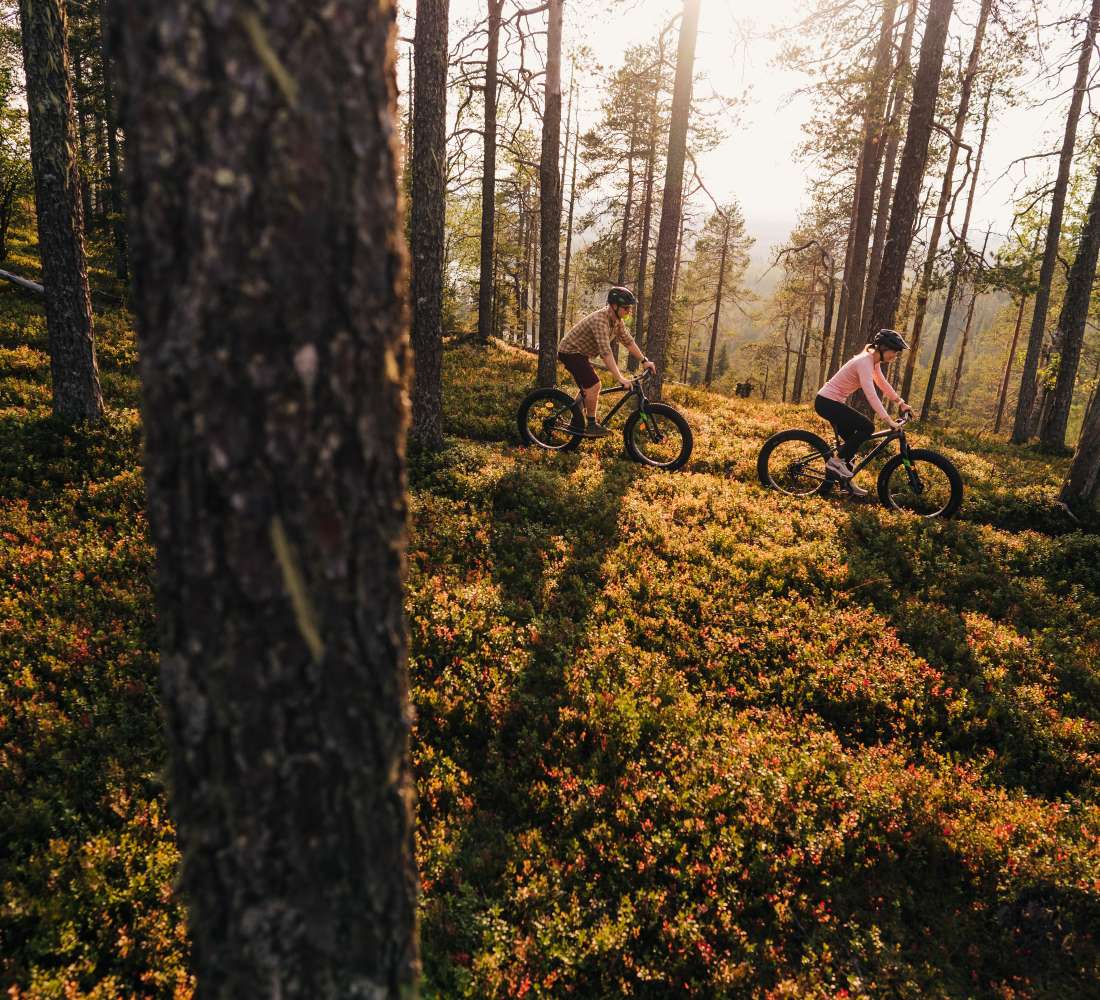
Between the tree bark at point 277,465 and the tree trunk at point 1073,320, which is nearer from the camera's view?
the tree bark at point 277,465

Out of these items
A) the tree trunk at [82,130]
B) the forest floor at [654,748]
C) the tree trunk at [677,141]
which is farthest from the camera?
the tree trunk at [82,130]

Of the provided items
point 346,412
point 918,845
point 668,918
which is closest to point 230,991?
point 346,412

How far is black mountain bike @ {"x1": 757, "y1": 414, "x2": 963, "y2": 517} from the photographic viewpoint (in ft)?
30.9

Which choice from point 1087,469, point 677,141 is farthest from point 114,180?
point 1087,469

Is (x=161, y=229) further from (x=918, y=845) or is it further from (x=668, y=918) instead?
(x=918, y=845)

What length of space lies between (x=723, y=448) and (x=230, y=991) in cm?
1144

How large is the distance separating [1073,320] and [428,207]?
17.7 meters

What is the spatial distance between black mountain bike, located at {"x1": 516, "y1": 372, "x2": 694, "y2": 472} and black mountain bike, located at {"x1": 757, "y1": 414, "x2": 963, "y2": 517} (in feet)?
5.05

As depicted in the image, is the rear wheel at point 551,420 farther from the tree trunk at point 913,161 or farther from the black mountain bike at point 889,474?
the tree trunk at point 913,161

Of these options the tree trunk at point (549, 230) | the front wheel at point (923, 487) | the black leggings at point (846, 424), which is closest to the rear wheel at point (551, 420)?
the tree trunk at point (549, 230)

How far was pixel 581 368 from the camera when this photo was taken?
10.5 metres

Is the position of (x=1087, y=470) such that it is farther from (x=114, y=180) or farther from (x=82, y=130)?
(x=82, y=130)

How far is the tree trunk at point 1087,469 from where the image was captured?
965 cm

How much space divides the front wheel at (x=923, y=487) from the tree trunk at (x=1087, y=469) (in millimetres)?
1759
